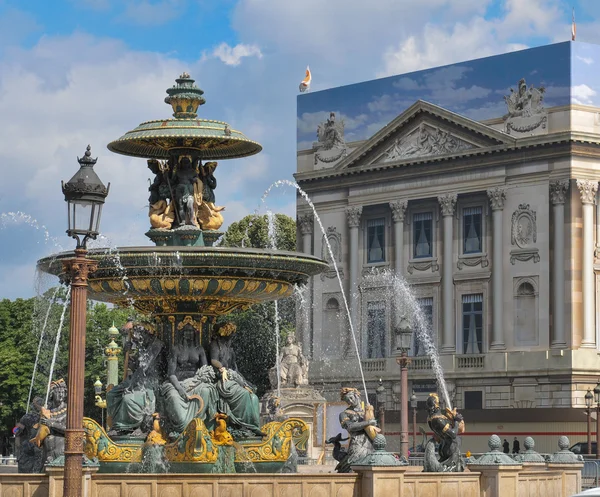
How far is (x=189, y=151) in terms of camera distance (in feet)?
72.5

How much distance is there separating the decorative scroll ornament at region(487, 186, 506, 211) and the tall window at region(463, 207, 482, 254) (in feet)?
4.43

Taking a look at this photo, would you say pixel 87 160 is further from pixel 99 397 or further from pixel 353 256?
pixel 353 256

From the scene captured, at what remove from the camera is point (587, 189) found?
2484 inches

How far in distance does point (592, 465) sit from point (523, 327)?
32744 millimetres

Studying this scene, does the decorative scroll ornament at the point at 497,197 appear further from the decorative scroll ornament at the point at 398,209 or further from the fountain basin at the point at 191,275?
the fountain basin at the point at 191,275

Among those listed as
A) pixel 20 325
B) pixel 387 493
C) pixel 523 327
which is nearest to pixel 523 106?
pixel 523 327

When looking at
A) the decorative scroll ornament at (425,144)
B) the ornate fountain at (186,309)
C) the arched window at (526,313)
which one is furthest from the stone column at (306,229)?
the ornate fountain at (186,309)

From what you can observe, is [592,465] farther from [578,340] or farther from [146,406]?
[578,340]

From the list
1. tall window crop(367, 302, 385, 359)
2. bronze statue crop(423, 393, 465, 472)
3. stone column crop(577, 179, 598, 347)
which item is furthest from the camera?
tall window crop(367, 302, 385, 359)

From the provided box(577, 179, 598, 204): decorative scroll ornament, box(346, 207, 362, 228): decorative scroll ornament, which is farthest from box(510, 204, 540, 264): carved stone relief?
box(346, 207, 362, 228): decorative scroll ornament

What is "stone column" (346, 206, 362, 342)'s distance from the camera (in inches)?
2862

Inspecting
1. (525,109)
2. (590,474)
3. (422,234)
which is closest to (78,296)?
(590,474)

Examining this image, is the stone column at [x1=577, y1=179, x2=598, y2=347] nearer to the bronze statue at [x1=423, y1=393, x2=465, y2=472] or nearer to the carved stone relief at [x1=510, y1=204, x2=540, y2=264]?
the carved stone relief at [x1=510, y1=204, x2=540, y2=264]

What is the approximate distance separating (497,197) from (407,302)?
7.05m
